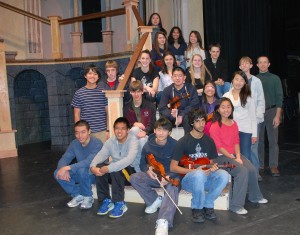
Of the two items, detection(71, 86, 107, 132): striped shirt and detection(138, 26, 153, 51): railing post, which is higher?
detection(138, 26, 153, 51): railing post

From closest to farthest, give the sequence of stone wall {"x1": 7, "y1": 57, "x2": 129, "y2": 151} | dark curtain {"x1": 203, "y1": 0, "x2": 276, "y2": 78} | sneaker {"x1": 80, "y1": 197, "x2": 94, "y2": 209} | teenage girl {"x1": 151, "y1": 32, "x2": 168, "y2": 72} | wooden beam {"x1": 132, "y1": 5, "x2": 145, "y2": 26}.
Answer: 1. sneaker {"x1": 80, "y1": 197, "x2": 94, "y2": 209}
2. teenage girl {"x1": 151, "y1": 32, "x2": 168, "y2": 72}
3. wooden beam {"x1": 132, "y1": 5, "x2": 145, "y2": 26}
4. dark curtain {"x1": 203, "y1": 0, "x2": 276, "y2": 78}
5. stone wall {"x1": 7, "y1": 57, "x2": 129, "y2": 151}

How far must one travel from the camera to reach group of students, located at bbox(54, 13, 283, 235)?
11.7 feet

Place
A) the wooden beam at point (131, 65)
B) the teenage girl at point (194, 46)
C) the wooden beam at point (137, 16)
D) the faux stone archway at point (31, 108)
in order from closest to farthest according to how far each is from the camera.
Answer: the wooden beam at point (131, 65) → the teenage girl at point (194, 46) → the wooden beam at point (137, 16) → the faux stone archway at point (31, 108)

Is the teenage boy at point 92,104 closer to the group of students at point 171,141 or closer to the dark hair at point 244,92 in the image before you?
the group of students at point 171,141

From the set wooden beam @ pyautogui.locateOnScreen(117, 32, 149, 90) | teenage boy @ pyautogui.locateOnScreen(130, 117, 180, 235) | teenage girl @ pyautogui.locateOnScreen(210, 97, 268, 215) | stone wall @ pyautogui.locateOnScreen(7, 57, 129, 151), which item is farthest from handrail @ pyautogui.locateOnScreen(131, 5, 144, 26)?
teenage boy @ pyautogui.locateOnScreen(130, 117, 180, 235)

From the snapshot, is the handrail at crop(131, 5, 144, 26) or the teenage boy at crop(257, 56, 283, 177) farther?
the handrail at crop(131, 5, 144, 26)

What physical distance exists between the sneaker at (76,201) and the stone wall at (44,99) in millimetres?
3942

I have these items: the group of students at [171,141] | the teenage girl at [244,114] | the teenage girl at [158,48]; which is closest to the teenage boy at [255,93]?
the group of students at [171,141]

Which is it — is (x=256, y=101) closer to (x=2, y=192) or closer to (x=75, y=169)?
(x=75, y=169)

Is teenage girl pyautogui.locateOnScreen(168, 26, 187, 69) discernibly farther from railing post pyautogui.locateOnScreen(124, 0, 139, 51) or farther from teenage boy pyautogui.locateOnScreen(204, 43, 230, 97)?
railing post pyautogui.locateOnScreen(124, 0, 139, 51)

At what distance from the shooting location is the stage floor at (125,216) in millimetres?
3326

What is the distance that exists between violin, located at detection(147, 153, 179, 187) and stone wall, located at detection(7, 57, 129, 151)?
14.8 ft

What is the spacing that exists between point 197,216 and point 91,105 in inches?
68.8

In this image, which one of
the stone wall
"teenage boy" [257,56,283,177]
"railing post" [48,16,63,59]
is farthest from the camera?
the stone wall
